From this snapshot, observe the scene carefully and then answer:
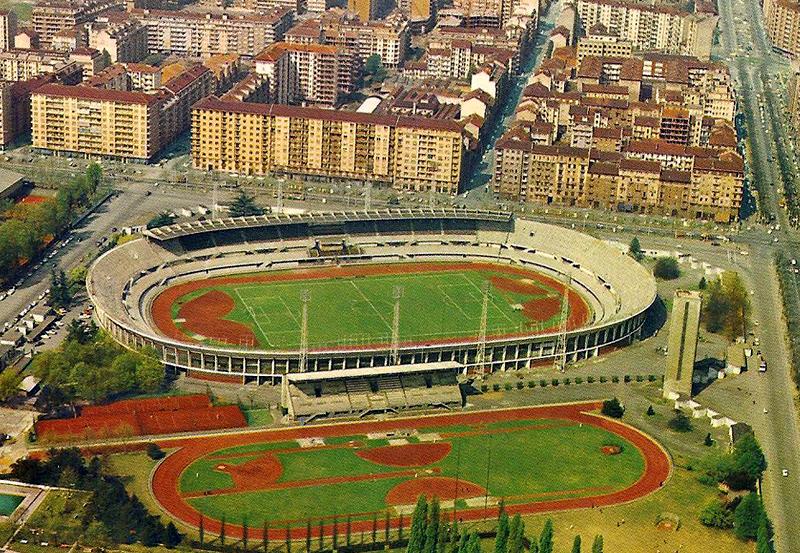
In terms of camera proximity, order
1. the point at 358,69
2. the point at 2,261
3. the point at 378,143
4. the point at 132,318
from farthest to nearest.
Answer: the point at 358,69
the point at 378,143
the point at 2,261
the point at 132,318

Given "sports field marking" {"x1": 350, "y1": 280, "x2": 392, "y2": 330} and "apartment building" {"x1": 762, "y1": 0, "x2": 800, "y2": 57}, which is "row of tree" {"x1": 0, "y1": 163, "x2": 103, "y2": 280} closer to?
"sports field marking" {"x1": 350, "y1": 280, "x2": 392, "y2": 330}

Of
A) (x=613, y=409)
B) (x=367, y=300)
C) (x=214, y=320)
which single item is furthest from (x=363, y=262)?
(x=613, y=409)

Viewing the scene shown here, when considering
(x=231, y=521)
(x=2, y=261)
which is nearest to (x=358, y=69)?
(x=2, y=261)

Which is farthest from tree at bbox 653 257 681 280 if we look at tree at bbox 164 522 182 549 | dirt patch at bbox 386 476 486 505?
tree at bbox 164 522 182 549

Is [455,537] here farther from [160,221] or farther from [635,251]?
[160,221]

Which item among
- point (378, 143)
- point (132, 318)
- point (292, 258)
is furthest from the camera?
point (378, 143)

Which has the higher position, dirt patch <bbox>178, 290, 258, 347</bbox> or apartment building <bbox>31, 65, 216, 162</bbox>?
apartment building <bbox>31, 65, 216, 162</bbox>

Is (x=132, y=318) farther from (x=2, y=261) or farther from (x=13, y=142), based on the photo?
(x=13, y=142)
